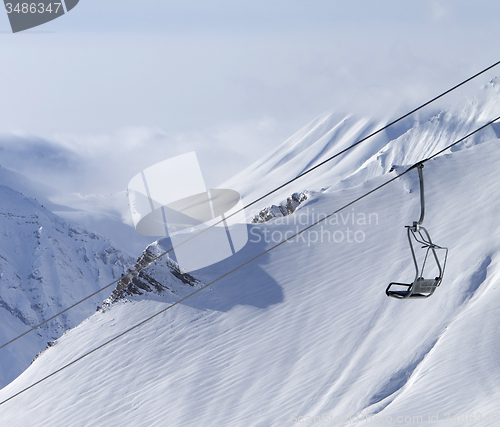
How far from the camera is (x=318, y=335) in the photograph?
30.8 metres

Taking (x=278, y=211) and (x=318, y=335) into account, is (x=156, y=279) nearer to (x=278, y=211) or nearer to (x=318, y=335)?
(x=318, y=335)

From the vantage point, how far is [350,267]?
35.8 metres

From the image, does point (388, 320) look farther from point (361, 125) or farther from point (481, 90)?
point (361, 125)

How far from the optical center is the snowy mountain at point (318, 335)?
2283 cm

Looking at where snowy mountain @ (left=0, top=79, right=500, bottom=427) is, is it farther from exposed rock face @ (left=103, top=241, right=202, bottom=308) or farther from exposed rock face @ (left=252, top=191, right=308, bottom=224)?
exposed rock face @ (left=252, top=191, right=308, bottom=224)

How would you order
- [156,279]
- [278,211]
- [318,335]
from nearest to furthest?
[318,335] → [156,279] → [278,211]

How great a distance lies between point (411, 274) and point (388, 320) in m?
5.29

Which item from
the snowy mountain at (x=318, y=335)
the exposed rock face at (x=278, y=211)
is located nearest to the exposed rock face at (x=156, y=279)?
the snowy mountain at (x=318, y=335)

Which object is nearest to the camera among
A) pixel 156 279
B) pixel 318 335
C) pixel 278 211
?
pixel 318 335

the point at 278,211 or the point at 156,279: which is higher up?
the point at 156,279

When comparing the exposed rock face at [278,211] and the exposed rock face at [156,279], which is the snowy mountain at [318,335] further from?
the exposed rock face at [278,211]

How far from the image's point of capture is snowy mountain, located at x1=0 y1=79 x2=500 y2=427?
22.8 m

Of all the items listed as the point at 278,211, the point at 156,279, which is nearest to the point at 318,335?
the point at 156,279

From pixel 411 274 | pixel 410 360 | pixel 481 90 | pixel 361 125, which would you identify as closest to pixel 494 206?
pixel 411 274
